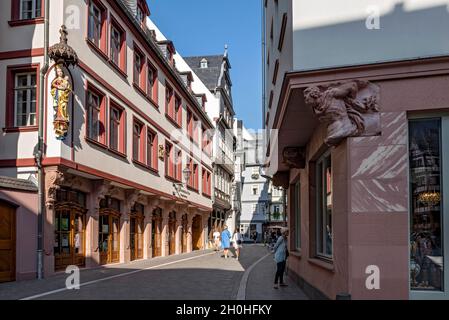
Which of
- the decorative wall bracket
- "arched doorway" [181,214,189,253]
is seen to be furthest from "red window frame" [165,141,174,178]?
"arched doorway" [181,214,189,253]

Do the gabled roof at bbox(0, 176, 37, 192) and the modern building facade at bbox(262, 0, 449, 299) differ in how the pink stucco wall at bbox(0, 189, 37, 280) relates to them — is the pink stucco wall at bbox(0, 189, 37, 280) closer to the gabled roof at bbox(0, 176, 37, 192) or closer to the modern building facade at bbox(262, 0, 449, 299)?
the gabled roof at bbox(0, 176, 37, 192)

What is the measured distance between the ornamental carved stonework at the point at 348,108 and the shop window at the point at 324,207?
276 centimetres

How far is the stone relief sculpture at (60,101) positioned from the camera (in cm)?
1609

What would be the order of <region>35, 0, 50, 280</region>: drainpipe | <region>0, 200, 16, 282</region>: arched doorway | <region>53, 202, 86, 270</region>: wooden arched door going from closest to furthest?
<region>0, 200, 16, 282</region>: arched doorway < <region>35, 0, 50, 280</region>: drainpipe < <region>53, 202, 86, 270</region>: wooden arched door

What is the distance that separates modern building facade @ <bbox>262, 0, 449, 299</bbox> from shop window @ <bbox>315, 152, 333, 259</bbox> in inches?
88.0

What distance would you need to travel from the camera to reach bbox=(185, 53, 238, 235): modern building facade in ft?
159

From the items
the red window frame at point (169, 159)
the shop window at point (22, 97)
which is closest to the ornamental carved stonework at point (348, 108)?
the shop window at point (22, 97)

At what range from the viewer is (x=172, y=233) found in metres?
32.6

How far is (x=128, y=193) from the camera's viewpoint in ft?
→ 76.3

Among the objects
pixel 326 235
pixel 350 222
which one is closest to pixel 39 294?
pixel 326 235

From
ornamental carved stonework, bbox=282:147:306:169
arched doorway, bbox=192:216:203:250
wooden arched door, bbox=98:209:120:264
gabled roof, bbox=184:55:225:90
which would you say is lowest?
arched doorway, bbox=192:216:203:250

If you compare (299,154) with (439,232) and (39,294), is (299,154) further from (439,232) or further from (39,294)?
(39,294)

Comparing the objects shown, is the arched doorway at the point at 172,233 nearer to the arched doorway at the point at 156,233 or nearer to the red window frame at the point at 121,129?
the arched doorway at the point at 156,233
